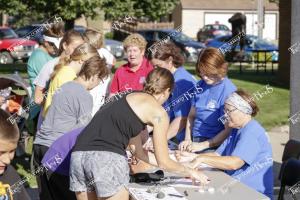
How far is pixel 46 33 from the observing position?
24.9 feet

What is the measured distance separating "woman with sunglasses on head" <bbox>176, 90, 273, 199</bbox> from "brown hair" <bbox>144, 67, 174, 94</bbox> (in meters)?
0.60

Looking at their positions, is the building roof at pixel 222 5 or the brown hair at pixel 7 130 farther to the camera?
the building roof at pixel 222 5

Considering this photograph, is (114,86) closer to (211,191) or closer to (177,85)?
(177,85)

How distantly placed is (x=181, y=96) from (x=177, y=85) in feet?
0.43

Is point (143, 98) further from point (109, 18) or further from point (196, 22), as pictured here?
point (196, 22)

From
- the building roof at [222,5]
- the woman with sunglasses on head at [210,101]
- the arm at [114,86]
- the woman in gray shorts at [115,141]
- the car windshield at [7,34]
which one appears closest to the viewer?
the woman in gray shorts at [115,141]

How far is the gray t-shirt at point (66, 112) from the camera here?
5.26 m

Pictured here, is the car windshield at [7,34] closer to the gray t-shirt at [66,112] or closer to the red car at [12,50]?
the red car at [12,50]

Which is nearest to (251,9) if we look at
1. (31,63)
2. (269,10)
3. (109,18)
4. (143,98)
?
(269,10)

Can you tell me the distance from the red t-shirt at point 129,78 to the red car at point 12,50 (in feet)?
67.7

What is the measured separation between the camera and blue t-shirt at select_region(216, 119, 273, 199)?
15.6 feet

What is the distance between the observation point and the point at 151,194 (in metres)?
4.30

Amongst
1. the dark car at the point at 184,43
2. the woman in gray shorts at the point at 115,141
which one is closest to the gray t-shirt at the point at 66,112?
the woman in gray shorts at the point at 115,141

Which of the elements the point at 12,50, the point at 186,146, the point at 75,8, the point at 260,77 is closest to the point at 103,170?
the point at 186,146
